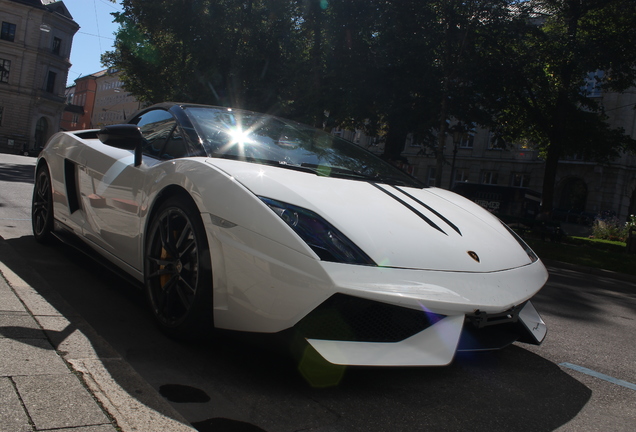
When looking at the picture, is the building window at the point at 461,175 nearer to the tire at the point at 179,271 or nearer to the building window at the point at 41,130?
the tire at the point at 179,271

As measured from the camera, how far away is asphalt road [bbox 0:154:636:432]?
2.21 metres

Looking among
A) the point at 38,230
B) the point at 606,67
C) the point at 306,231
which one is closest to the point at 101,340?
the point at 306,231

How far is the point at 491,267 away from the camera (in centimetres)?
273

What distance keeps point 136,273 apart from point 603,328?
345 centimetres

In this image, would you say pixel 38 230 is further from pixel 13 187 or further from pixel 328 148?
pixel 13 187

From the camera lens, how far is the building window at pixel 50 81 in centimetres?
6391

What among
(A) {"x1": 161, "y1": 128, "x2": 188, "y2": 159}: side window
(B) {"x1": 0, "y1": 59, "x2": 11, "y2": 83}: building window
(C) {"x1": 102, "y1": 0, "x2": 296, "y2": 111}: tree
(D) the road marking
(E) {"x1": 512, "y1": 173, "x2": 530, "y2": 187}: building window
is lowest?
(D) the road marking

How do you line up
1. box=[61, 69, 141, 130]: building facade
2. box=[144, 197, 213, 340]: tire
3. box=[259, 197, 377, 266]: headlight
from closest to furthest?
box=[259, 197, 377, 266]: headlight
box=[144, 197, 213, 340]: tire
box=[61, 69, 141, 130]: building facade

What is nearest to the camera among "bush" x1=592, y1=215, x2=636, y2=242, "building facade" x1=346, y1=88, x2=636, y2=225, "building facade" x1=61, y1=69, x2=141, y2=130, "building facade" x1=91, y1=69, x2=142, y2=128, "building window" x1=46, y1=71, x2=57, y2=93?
"bush" x1=592, y1=215, x2=636, y2=242

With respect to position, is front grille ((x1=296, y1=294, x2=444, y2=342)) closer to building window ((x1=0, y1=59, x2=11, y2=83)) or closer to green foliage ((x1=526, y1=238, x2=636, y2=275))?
green foliage ((x1=526, y1=238, x2=636, y2=275))

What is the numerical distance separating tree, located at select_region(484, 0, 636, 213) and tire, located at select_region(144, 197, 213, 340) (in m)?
17.8

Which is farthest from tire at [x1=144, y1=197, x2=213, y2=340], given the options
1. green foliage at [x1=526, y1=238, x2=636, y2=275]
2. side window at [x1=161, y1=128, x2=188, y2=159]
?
green foliage at [x1=526, y1=238, x2=636, y2=275]

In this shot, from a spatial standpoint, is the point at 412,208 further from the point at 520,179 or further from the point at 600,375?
the point at 520,179

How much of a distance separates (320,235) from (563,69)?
20408mm
